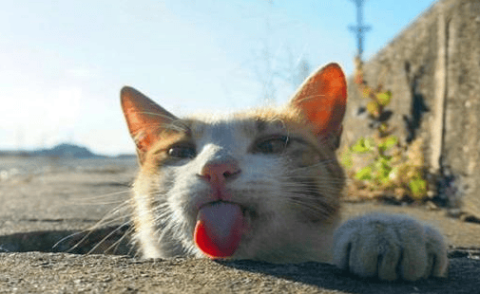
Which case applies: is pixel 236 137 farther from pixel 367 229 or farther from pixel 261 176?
pixel 367 229

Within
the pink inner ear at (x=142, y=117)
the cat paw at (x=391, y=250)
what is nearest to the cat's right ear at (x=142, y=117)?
the pink inner ear at (x=142, y=117)

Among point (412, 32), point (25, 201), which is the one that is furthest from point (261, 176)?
point (412, 32)

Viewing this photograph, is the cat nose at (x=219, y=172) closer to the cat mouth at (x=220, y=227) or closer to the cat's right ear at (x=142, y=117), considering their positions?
the cat mouth at (x=220, y=227)

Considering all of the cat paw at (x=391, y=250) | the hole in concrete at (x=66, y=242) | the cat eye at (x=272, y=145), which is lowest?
the hole in concrete at (x=66, y=242)

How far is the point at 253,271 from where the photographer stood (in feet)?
5.50

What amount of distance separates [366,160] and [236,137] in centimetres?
311

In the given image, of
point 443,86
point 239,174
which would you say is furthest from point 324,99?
point 443,86

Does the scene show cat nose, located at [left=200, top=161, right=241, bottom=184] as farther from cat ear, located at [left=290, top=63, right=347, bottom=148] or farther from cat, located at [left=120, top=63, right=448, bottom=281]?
cat ear, located at [left=290, top=63, right=347, bottom=148]

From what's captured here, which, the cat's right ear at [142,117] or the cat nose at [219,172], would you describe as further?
the cat's right ear at [142,117]

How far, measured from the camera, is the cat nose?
5.94 ft

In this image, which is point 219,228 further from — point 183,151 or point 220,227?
point 183,151

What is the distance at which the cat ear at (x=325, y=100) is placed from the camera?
2.35 meters

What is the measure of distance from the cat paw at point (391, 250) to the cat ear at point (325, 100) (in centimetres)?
72

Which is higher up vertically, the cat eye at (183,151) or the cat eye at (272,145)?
the cat eye at (272,145)
